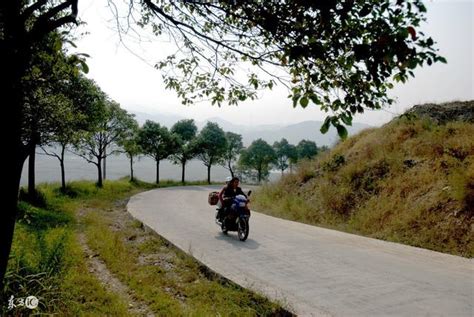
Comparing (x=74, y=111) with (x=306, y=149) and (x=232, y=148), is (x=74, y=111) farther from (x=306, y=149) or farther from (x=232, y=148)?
(x=306, y=149)

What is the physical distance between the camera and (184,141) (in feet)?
184

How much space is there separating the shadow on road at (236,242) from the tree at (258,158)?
53039 mm

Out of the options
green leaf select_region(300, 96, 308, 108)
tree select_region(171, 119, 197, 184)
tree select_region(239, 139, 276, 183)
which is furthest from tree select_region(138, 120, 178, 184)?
green leaf select_region(300, 96, 308, 108)

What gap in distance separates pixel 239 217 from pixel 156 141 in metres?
40.5

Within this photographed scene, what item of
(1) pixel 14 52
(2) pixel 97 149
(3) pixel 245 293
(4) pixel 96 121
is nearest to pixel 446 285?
(3) pixel 245 293

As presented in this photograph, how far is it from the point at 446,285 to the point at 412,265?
1.29m

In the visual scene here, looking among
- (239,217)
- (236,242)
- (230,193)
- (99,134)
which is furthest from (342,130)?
(99,134)

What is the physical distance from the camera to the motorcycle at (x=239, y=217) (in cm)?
1057

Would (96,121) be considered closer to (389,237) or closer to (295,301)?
(389,237)

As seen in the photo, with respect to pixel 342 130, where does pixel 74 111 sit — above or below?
above

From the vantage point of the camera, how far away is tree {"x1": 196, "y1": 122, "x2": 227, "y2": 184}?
54.5 m

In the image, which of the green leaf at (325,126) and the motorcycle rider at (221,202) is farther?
the motorcycle rider at (221,202)

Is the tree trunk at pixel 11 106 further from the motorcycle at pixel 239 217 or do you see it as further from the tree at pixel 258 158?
the tree at pixel 258 158

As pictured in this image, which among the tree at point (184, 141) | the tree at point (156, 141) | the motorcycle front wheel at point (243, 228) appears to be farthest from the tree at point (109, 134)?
the motorcycle front wheel at point (243, 228)
